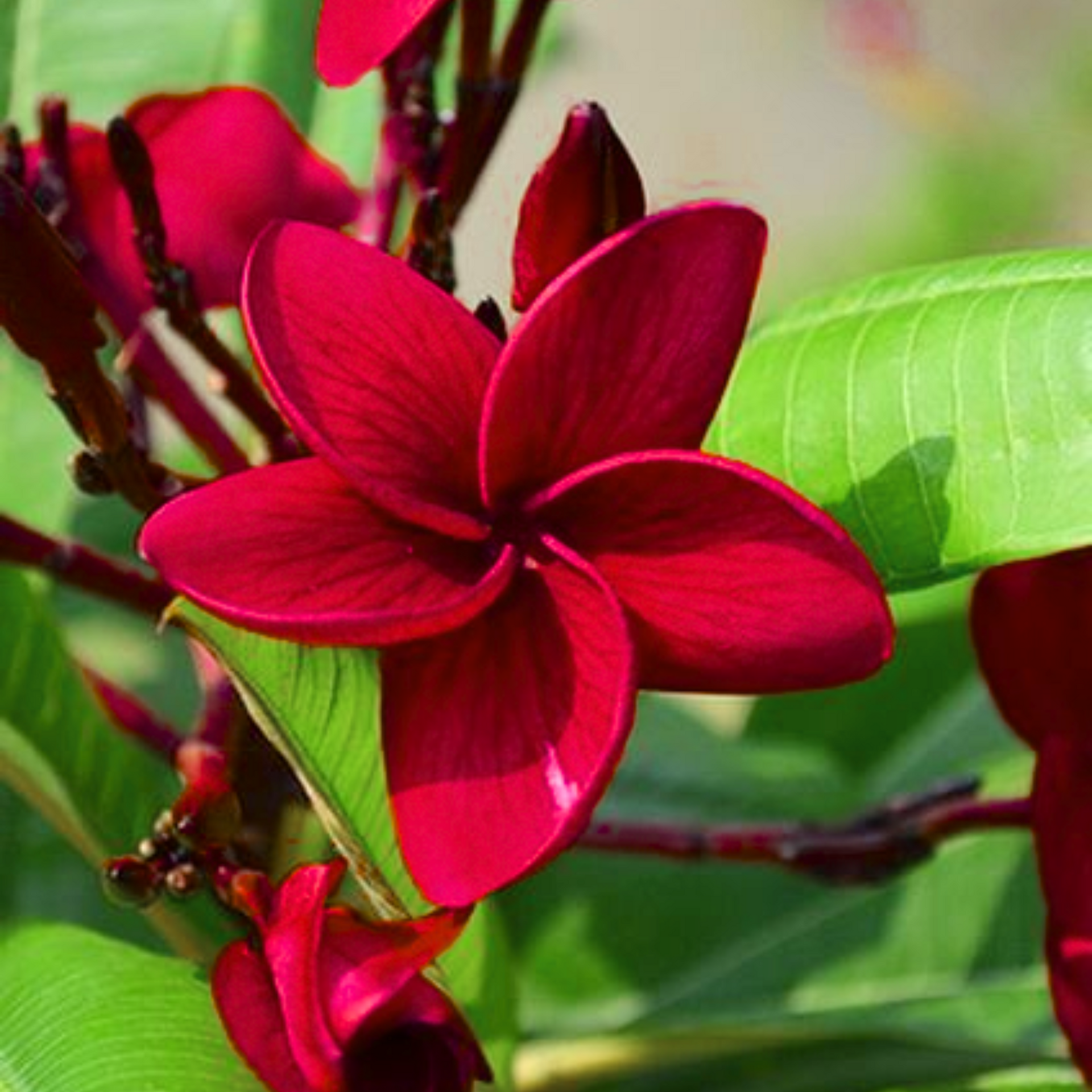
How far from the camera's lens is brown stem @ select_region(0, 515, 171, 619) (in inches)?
24.5

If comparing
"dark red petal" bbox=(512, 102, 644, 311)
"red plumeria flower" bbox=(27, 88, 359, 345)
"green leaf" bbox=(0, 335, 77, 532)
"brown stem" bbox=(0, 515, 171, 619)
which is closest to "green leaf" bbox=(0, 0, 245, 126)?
"green leaf" bbox=(0, 335, 77, 532)

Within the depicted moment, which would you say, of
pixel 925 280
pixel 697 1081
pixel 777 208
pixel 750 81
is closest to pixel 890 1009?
pixel 697 1081

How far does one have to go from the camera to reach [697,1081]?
0.90 metres

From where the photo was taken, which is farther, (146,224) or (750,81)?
(750,81)

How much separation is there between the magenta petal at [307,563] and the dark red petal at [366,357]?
10 millimetres

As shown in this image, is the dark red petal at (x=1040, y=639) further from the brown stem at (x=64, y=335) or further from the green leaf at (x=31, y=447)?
the green leaf at (x=31, y=447)

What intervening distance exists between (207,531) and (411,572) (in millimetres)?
49

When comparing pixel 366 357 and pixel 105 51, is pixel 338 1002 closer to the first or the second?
pixel 366 357

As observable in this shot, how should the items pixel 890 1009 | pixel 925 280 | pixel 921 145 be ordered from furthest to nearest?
pixel 921 145, pixel 890 1009, pixel 925 280

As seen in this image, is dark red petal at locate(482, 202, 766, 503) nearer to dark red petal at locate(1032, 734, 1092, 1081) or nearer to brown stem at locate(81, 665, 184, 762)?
dark red petal at locate(1032, 734, 1092, 1081)

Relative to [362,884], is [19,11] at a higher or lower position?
higher

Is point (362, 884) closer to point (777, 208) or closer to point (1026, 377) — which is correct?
point (1026, 377)

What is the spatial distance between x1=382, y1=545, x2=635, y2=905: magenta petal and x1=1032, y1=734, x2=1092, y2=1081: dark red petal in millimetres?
152

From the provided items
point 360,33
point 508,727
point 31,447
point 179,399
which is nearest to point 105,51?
point 31,447
